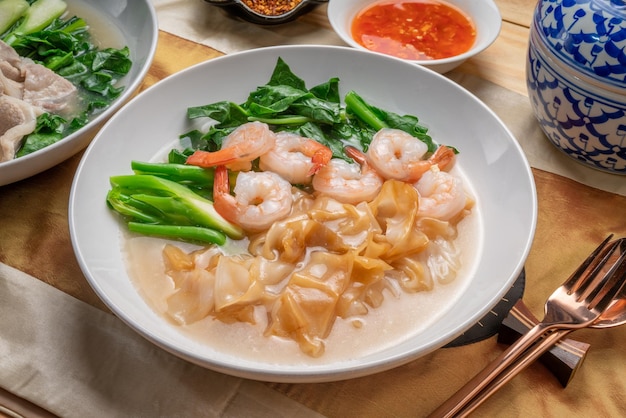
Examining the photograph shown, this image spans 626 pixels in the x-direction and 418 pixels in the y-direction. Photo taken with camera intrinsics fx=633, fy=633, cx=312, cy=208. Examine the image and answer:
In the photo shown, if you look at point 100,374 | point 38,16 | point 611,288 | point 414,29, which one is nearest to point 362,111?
point 414,29

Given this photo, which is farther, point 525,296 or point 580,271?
point 525,296

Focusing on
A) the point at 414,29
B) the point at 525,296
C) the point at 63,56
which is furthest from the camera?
the point at 414,29

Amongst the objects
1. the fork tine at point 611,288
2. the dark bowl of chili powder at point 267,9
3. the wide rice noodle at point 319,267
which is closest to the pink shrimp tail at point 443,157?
the wide rice noodle at point 319,267

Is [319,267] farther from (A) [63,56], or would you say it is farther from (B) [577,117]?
(A) [63,56]

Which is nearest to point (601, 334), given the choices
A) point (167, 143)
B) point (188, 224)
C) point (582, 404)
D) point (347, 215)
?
point (582, 404)

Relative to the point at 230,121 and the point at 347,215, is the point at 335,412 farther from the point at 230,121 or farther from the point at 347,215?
the point at 230,121

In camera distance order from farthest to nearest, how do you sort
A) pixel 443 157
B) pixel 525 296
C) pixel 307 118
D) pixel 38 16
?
pixel 38 16 < pixel 307 118 < pixel 443 157 < pixel 525 296

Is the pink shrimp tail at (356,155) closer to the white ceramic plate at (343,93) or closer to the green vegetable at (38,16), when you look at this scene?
the white ceramic plate at (343,93)
